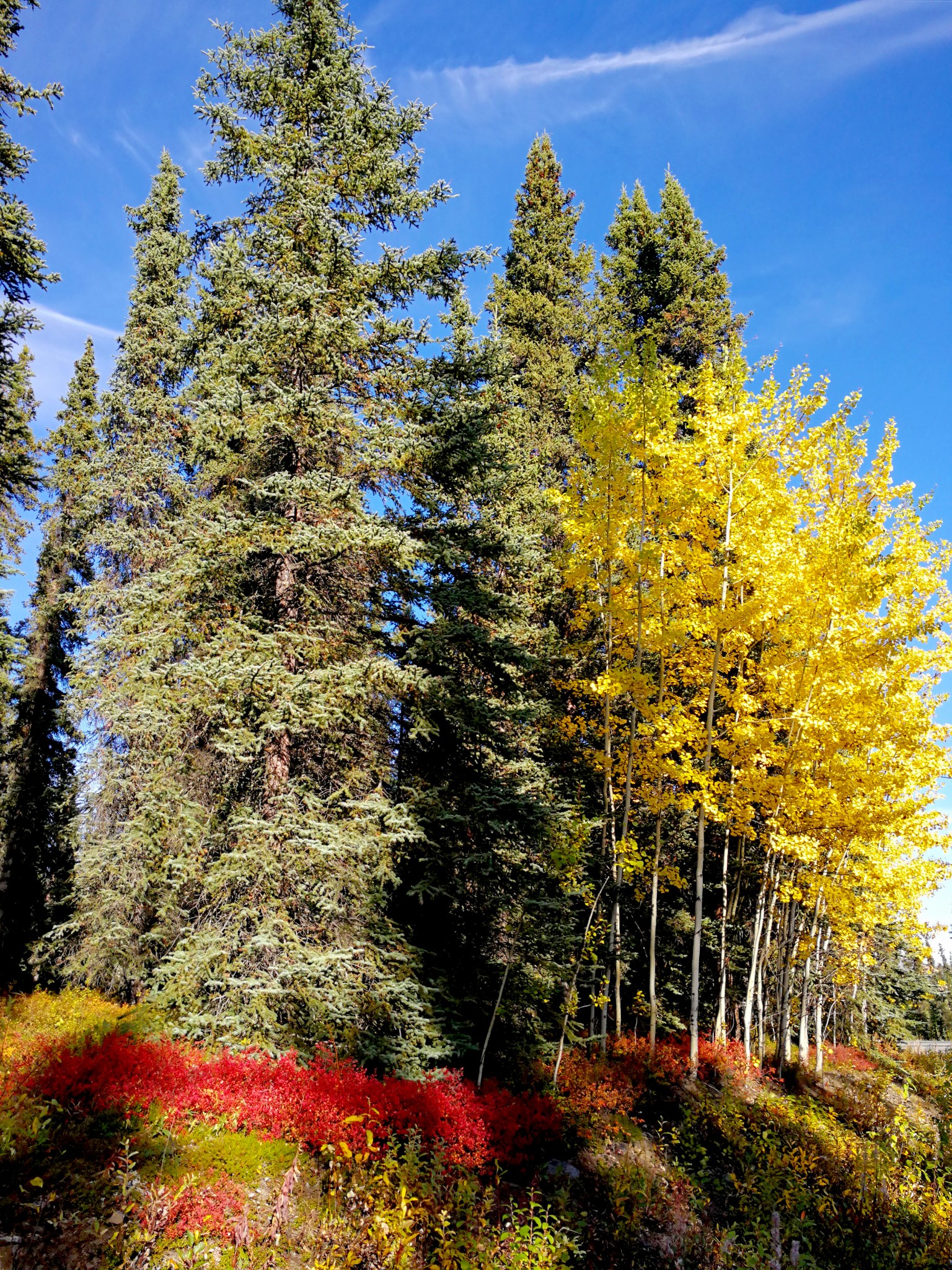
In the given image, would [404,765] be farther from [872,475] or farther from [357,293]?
[872,475]

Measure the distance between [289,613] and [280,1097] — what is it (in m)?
5.47

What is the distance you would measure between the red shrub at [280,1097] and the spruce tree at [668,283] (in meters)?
19.2

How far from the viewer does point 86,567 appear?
17.3 meters

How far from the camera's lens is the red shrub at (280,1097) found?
17.1ft

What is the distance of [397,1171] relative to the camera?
516cm

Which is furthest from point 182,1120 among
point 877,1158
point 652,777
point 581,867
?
point 652,777

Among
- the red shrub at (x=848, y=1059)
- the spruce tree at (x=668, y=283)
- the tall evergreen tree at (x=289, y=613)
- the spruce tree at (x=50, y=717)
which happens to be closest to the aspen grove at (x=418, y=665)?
the tall evergreen tree at (x=289, y=613)

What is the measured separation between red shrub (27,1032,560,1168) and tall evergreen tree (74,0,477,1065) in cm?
90

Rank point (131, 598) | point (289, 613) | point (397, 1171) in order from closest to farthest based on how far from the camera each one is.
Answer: point (397, 1171) → point (131, 598) → point (289, 613)

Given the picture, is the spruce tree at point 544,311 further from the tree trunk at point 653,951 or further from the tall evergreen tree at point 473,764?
the tree trunk at point 653,951

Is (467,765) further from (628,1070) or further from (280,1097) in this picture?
(628,1070)

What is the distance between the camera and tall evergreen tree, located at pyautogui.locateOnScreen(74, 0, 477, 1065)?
24.3ft

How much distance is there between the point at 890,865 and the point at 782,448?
6967 mm

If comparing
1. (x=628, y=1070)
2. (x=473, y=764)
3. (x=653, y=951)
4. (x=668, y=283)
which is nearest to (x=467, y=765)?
(x=473, y=764)
